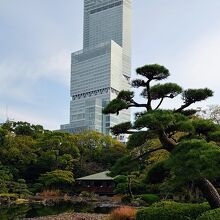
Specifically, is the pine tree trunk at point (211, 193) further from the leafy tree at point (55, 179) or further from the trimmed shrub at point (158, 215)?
the leafy tree at point (55, 179)

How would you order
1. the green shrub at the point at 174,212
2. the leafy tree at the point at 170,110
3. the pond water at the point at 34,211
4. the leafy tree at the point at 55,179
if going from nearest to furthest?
1. the leafy tree at the point at 170,110
2. the green shrub at the point at 174,212
3. the pond water at the point at 34,211
4. the leafy tree at the point at 55,179

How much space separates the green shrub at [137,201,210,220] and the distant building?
22377 mm

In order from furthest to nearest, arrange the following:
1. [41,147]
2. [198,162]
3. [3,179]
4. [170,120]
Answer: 1. [41,147]
2. [3,179]
3. [170,120]
4. [198,162]

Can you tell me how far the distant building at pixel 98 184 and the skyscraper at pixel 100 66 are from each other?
149 feet

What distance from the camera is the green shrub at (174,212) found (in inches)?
345

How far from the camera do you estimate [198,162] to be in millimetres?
6730

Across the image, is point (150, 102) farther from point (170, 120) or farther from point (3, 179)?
point (3, 179)

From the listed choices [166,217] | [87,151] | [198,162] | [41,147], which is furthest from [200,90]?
[87,151]

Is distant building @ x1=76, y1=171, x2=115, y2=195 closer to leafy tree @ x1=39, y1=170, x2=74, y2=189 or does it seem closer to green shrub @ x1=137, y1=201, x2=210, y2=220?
leafy tree @ x1=39, y1=170, x2=74, y2=189

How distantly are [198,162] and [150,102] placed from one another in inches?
80.0

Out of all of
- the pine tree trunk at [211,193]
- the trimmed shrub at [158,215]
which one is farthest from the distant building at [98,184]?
the pine tree trunk at [211,193]

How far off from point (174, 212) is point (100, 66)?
86666mm

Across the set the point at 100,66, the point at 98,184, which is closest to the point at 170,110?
the point at 98,184

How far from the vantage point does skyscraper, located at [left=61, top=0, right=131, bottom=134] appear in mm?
85312
